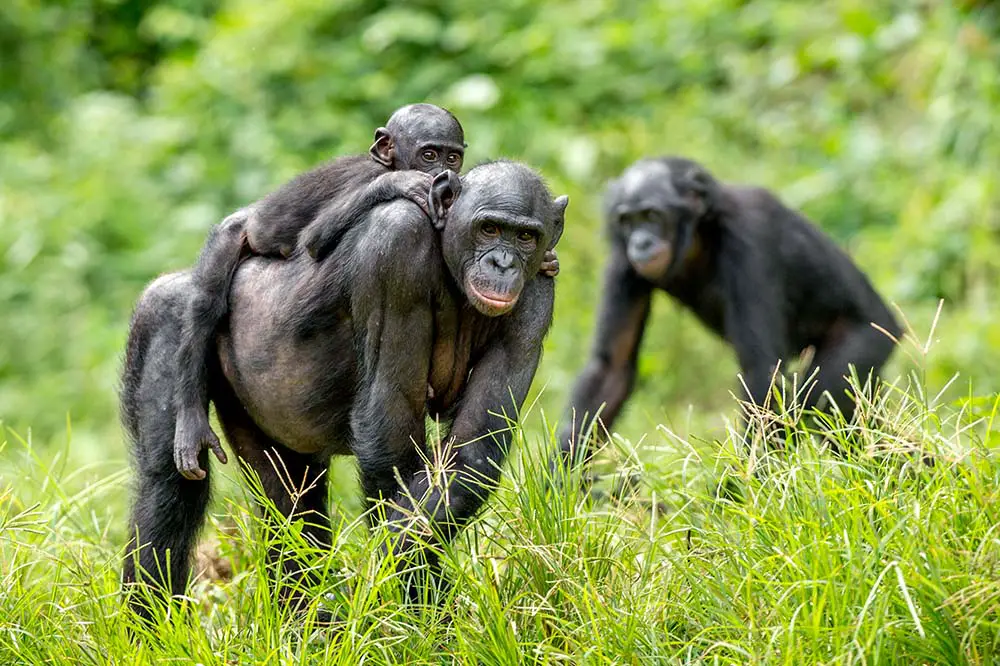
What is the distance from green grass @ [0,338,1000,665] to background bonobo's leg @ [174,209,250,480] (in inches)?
14.6

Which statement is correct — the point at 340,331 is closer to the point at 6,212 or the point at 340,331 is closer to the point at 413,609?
the point at 413,609

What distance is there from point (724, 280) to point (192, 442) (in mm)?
3775

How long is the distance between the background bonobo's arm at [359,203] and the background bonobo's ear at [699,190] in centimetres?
338

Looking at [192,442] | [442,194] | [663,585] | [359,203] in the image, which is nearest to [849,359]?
[663,585]

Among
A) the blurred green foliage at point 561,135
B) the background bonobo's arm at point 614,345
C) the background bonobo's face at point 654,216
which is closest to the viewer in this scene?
the background bonobo's face at point 654,216

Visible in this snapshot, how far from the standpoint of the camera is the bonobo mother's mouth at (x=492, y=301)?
4.11 m

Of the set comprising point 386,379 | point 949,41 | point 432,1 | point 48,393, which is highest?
point 432,1

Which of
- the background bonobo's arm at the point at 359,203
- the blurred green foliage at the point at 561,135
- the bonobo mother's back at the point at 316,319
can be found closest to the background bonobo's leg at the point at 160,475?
the bonobo mother's back at the point at 316,319

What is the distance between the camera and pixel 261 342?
186 inches

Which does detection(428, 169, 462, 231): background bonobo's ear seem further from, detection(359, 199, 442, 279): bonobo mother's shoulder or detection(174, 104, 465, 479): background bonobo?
detection(174, 104, 465, 479): background bonobo

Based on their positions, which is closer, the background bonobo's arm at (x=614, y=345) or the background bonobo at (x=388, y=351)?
the background bonobo at (x=388, y=351)

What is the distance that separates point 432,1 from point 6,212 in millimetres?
4273

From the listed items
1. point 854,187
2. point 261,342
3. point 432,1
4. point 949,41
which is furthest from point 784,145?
point 261,342

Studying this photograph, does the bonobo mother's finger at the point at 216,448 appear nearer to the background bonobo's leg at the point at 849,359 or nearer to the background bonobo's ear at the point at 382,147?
the background bonobo's ear at the point at 382,147
